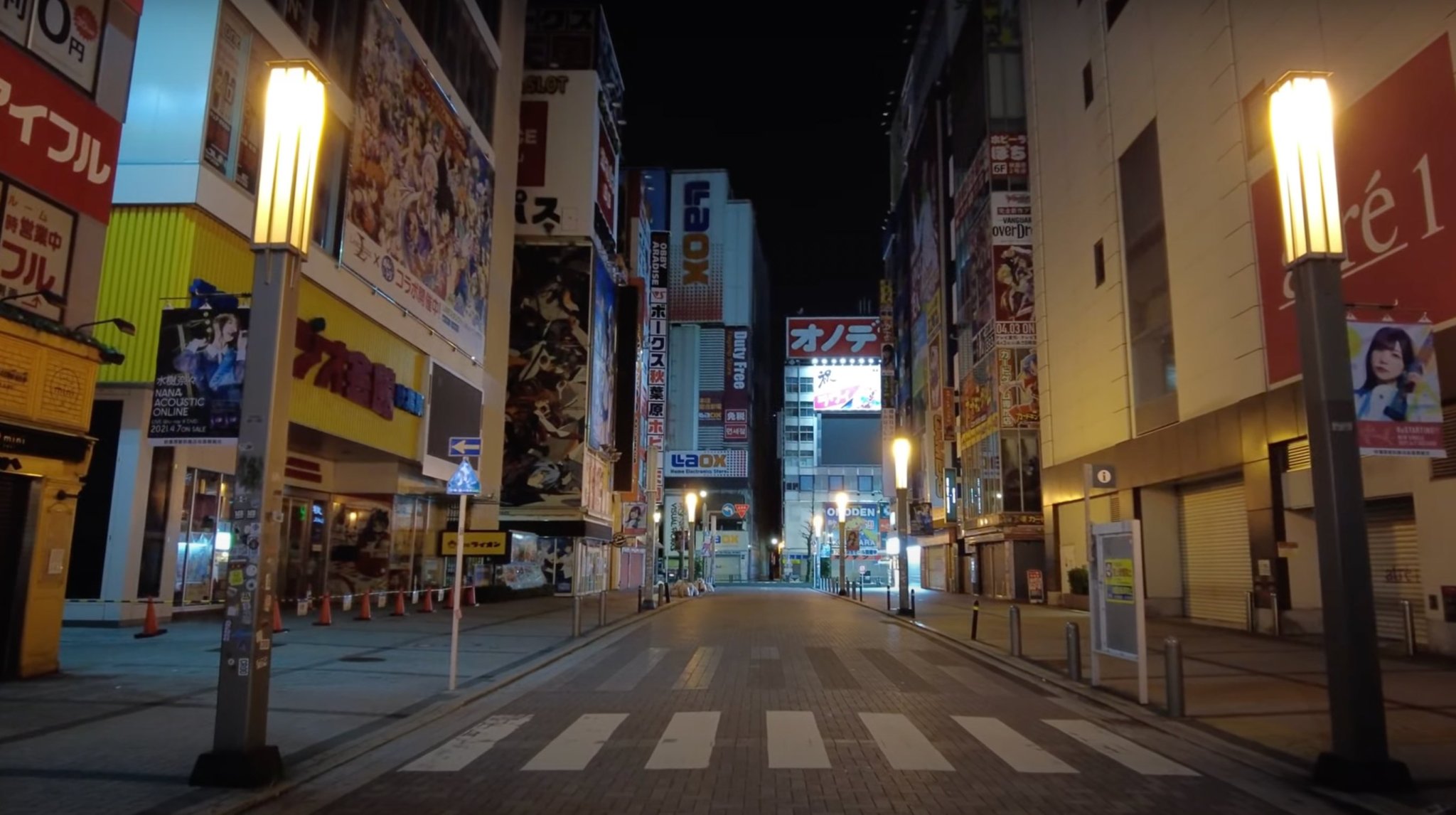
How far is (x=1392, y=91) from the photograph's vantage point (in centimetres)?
1658

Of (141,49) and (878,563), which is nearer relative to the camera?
(141,49)

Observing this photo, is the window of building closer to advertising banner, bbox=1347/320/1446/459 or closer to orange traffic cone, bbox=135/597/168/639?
advertising banner, bbox=1347/320/1446/459

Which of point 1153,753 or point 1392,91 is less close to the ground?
point 1392,91

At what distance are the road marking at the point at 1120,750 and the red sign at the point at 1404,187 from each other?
7.55 meters

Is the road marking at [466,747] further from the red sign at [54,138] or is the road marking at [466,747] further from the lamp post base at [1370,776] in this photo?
the red sign at [54,138]

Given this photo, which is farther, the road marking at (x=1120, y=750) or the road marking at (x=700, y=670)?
the road marking at (x=700, y=670)

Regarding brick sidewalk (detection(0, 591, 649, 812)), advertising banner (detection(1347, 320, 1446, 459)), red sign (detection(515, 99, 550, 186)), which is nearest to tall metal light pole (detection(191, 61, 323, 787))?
brick sidewalk (detection(0, 591, 649, 812))

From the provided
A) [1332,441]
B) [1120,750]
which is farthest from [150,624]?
[1332,441]

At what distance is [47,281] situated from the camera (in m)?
11.9

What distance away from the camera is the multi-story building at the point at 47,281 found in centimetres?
1127

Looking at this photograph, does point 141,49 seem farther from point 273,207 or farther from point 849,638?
point 849,638

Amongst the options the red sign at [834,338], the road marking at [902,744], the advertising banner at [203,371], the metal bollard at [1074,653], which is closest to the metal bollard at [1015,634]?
the metal bollard at [1074,653]

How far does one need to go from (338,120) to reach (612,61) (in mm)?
28689

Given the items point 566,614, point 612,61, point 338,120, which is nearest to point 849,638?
point 566,614
